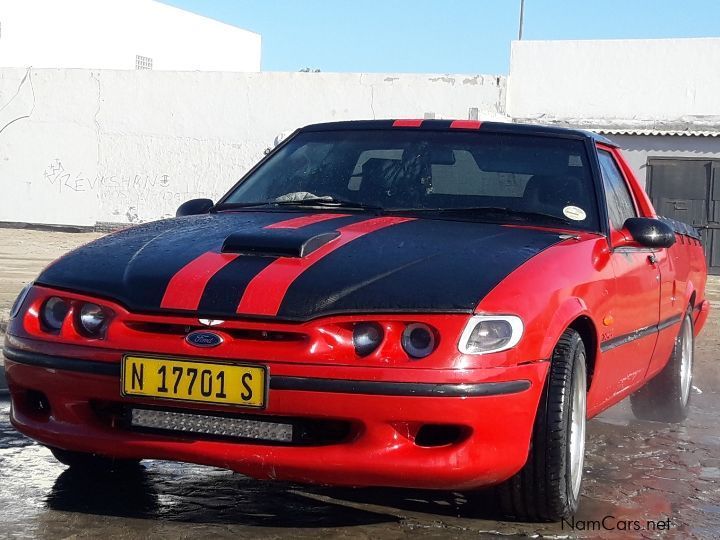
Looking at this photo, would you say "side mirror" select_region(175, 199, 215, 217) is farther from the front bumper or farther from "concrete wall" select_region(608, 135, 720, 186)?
"concrete wall" select_region(608, 135, 720, 186)

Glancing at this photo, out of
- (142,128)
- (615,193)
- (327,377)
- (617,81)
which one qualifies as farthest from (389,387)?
(142,128)

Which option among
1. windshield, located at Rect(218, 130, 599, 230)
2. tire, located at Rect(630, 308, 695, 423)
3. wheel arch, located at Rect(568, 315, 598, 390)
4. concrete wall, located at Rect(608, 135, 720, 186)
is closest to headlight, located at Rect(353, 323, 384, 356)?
wheel arch, located at Rect(568, 315, 598, 390)

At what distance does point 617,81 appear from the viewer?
23.3 m

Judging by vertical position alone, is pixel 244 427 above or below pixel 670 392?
above

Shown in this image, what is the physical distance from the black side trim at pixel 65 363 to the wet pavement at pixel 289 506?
535mm

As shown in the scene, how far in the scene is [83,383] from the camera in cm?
362

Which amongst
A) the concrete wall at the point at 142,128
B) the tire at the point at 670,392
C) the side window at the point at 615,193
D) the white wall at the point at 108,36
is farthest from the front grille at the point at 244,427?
the white wall at the point at 108,36

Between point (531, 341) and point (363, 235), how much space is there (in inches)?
31.6

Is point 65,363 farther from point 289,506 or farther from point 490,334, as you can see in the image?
point 490,334

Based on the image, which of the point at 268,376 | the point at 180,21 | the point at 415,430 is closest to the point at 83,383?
the point at 268,376

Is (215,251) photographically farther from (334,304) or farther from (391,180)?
(391,180)

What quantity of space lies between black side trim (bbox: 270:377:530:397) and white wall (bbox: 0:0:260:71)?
29.3m

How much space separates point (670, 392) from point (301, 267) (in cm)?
326

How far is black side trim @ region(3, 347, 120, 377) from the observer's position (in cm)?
357
